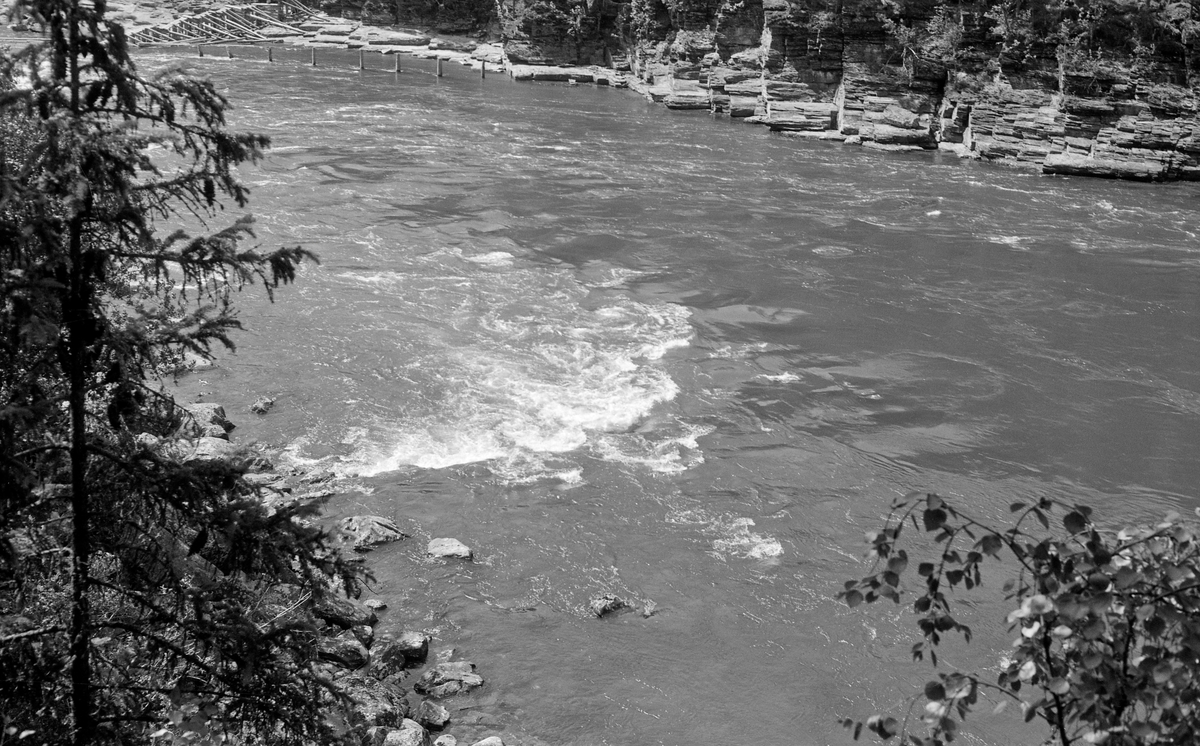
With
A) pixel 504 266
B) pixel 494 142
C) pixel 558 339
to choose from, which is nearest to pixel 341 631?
pixel 558 339

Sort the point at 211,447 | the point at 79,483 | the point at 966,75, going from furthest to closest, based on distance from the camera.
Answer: the point at 966,75 < the point at 211,447 < the point at 79,483

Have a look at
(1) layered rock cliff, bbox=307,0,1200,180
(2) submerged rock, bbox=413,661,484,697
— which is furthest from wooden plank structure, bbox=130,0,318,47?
(2) submerged rock, bbox=413,661,484,697

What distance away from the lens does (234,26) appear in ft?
282

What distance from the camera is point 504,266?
100 feet

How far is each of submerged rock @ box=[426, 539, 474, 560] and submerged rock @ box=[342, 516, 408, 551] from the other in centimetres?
62

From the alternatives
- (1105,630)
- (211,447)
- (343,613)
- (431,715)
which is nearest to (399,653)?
(343,613)

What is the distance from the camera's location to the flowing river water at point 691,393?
14.2 meters

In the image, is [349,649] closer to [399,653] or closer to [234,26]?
[399,653]

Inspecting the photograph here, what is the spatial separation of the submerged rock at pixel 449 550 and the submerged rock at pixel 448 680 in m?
2.83

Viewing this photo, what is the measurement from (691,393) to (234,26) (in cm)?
7889

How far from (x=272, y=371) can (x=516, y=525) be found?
856 centimetres

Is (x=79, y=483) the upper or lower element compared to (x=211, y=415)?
upper

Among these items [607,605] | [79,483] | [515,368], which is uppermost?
[79,483]

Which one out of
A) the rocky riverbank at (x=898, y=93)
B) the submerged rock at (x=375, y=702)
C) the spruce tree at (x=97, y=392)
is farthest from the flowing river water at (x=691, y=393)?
the spruce tree at (x=97, y=392)
